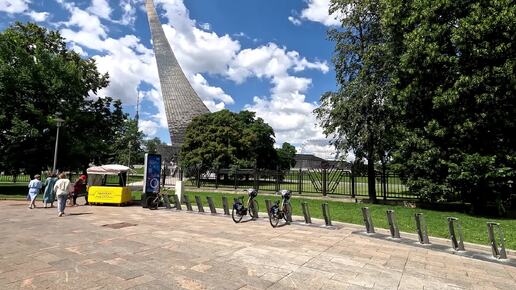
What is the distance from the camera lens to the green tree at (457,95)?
1425cm

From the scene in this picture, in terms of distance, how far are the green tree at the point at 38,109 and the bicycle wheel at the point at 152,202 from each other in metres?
11.3

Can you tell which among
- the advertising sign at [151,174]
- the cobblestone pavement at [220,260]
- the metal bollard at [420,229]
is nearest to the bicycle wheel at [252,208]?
the cobblestone pavement at [220,260]

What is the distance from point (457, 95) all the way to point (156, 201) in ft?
45.4

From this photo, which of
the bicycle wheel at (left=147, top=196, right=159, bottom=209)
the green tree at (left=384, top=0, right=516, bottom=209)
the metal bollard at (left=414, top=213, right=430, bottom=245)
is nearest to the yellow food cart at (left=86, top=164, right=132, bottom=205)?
the bicycle wheel at (left=147, top=196, right=159, bottom=209)

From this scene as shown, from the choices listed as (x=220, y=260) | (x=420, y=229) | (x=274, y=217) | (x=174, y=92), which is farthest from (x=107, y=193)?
(x=174, y=92)

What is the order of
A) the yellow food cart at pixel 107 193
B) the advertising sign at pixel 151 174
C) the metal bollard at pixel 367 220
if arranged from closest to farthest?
the metal bollard at pixel 367 220
the advertising sign at pixel 151 174
the yellow food cart at pixel 107 193

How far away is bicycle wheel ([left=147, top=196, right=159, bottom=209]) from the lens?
1703 centimetres

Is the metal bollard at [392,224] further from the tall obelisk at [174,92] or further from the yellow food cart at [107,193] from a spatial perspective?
the tall obelisk at [174,92]

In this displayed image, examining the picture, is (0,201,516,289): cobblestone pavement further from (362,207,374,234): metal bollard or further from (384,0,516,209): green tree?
(384,0,516,209): green tree

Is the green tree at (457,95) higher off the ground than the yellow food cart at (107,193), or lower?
higher

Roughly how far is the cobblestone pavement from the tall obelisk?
58749 mm

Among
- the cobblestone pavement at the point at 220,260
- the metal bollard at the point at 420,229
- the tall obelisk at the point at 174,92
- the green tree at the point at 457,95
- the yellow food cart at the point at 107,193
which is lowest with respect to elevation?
the cobblestone pavement at the point at 220,260

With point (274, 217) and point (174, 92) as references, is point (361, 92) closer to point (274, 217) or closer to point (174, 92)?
point (274, 217)

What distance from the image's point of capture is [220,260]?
7.25m
